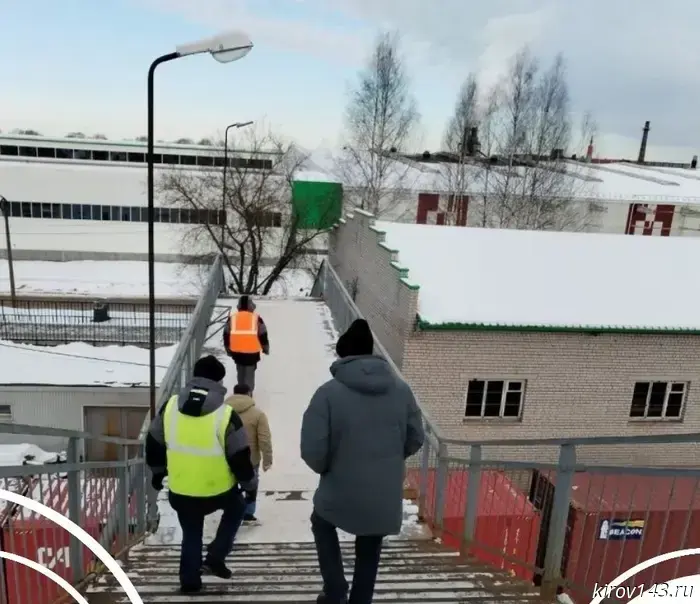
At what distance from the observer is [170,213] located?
3616 centimetres

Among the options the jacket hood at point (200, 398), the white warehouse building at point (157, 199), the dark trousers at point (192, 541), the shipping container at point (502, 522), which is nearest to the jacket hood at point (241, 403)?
the dark trousers at point (192, 541)

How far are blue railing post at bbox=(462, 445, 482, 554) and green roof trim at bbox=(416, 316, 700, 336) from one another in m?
6.70

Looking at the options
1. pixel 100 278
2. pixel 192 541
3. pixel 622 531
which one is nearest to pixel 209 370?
pixel 192 541

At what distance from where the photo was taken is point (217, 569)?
4.05m

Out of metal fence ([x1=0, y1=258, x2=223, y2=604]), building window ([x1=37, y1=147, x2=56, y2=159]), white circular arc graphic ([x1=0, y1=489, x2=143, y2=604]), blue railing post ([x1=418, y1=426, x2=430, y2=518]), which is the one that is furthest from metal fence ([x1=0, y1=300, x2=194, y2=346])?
building window ([x1=37, y1=147, x2=56, y2=159])

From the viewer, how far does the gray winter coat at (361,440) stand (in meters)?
3.09

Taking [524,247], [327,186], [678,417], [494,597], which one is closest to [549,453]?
[678,417]

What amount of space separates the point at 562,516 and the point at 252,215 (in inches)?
840

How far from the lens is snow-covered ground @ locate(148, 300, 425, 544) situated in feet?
18.9

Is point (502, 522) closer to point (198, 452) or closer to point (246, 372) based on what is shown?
point (246, 372)

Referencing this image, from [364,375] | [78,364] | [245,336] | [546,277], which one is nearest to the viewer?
[364,375]

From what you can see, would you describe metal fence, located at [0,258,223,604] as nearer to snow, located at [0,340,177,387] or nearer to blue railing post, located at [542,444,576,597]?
blue railing post, located at [542,444,576,597]

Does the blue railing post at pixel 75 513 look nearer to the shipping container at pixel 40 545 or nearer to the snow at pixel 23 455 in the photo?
the shipping container at pixel 40 545

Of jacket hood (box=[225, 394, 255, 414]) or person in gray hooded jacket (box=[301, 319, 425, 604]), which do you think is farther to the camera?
jacket hood (box=[225, 394, 255, 414])
